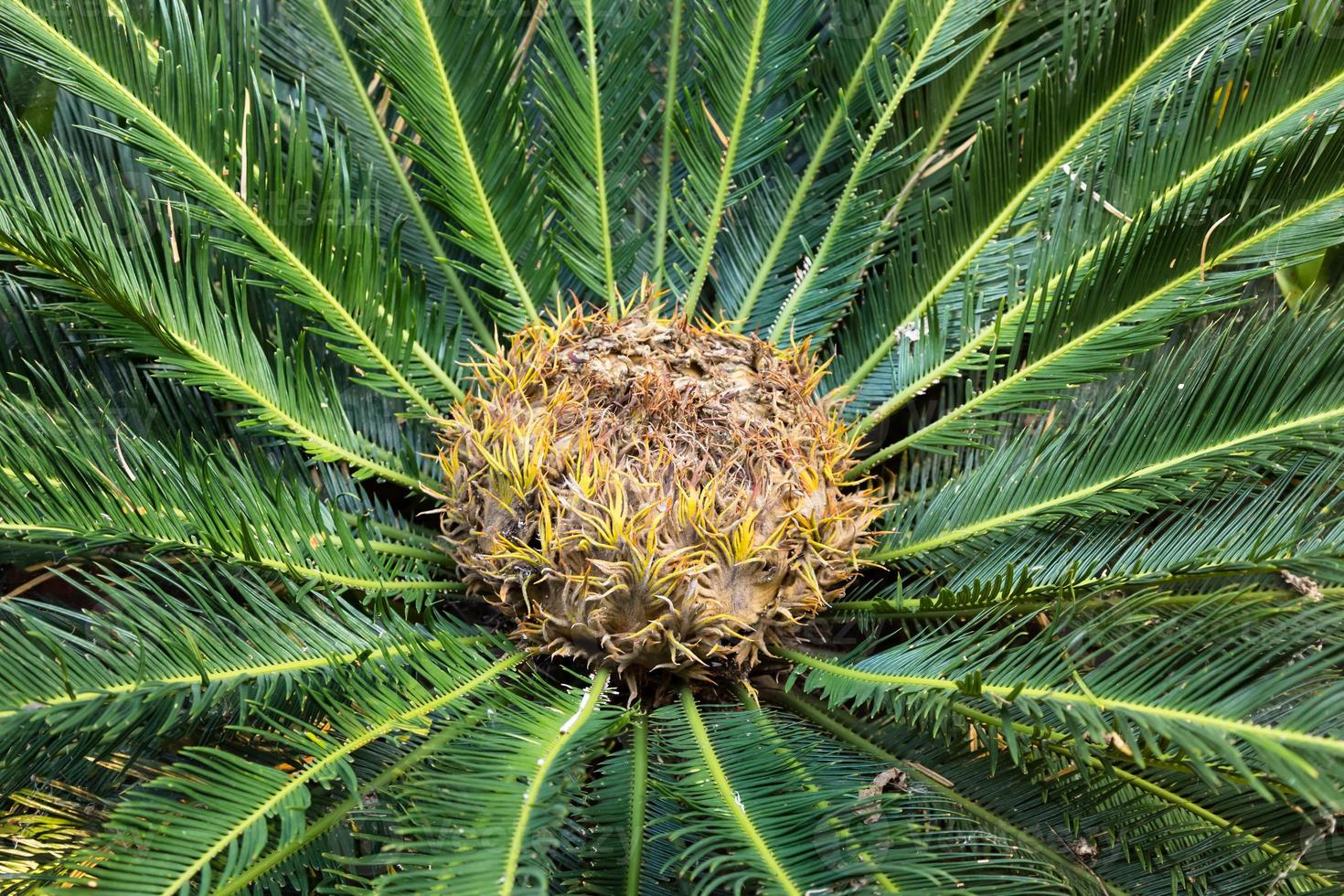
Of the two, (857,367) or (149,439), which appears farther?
(857,367)

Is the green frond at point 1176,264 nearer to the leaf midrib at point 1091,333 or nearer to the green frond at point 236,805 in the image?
the leaf midrib at point 1091,333

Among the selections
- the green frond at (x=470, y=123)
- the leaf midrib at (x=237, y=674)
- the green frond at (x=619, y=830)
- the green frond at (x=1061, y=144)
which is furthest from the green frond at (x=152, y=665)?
the green frond at (x=1061, y=144)

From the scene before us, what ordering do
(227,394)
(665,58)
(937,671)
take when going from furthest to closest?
1. (665,58)
2. (227,394)
3. (937,671)

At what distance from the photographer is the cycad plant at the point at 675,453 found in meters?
1.27

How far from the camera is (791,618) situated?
5.79ft

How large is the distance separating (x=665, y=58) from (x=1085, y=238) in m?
1.08

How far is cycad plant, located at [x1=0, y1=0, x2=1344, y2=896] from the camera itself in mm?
1267

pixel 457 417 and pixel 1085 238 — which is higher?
pixel 1085 238

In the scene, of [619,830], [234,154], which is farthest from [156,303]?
[619,830]

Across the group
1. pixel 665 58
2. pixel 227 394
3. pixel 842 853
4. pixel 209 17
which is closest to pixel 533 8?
pixel 665 58

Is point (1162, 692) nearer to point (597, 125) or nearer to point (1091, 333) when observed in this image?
point (1091, 333)

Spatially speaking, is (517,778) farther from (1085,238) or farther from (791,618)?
(1085,238)

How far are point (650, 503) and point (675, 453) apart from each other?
5.2 inches

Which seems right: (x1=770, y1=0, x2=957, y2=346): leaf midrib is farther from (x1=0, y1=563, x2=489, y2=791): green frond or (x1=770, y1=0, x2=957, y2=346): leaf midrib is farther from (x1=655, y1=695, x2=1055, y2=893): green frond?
(x1=0, y1=563, x2=489, y2=791): green frond
